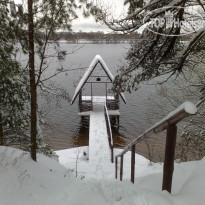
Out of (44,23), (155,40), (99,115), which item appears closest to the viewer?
(44,23)

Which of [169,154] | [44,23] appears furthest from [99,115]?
[169,154]

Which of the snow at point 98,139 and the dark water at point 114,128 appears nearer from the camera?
the snow at point 98,139

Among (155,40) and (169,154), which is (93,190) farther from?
(155,40)

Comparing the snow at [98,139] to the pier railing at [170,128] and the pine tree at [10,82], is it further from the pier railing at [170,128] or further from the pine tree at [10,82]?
the pier railing at [170,128]

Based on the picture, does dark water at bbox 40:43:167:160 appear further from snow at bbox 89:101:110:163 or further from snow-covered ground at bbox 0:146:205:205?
snow-covered ground at bbox 0:146:205:205

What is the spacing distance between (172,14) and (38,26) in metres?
3.04

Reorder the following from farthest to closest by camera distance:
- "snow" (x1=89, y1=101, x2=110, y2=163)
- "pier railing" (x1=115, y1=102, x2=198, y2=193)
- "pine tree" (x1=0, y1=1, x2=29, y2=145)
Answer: "snow" (x1=89, y1=101, x2=110, y2=163), "pine tree" (x1=0, y1=1, x2=29, y2=145), "pier railing" (x1=115, y1=102, x2=198, y2=193)

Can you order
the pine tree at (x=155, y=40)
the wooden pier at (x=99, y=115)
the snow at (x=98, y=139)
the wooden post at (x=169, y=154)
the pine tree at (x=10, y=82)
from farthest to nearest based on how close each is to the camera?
the wooden pier at (x=99, y=115), the snow at (x=98, y=139), the pine tree at (x=155, y=40), the pine tree at (x=10, y=82), the wooden post at (x=169, y=154)

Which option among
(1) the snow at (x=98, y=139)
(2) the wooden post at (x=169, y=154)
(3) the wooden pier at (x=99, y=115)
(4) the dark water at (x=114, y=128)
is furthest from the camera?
(4) the dark water at (x=114, y=128)

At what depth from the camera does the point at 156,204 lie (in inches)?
95.6

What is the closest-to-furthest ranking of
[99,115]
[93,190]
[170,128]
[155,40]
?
[170,128], [93,190], [155,40], [99,115]

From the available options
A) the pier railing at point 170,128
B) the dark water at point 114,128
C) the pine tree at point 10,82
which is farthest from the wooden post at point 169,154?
the dark water at point 114,128

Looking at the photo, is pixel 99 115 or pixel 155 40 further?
pixel 99 115

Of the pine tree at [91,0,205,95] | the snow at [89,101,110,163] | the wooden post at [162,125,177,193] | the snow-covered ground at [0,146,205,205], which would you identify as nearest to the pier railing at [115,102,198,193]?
the wooden post at [162,125,177,193]
